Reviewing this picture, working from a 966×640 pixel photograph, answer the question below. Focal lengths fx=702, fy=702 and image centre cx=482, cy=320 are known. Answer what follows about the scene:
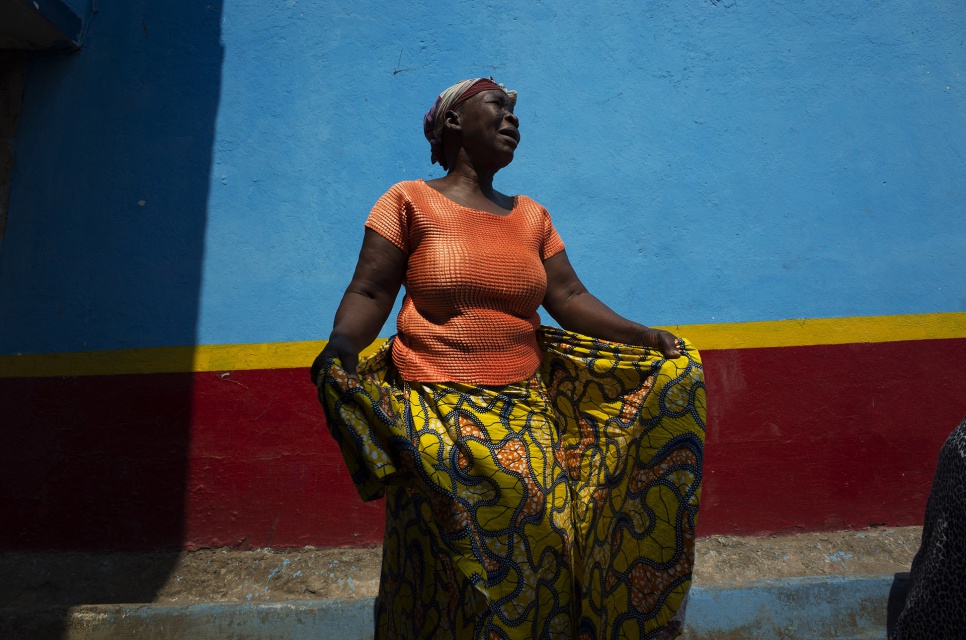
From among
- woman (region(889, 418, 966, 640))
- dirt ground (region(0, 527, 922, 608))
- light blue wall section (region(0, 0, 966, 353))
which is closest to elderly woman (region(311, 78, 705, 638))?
woman (region(889, 418, 966, 640))

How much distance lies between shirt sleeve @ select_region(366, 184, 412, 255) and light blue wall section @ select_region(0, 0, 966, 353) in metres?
1.54

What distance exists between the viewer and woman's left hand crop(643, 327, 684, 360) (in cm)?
192

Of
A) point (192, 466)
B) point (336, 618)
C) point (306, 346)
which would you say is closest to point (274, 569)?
point (336, 618)

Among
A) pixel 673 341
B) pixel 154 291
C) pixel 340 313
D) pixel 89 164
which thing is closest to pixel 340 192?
pixel 154 291

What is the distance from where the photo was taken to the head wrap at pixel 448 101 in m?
2.08

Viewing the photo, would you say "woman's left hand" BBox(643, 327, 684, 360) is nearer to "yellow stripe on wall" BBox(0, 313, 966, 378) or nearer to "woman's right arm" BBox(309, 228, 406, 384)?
"woman's right arm" BBox(309, 228, 406, 384)

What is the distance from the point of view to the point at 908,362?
3.41m

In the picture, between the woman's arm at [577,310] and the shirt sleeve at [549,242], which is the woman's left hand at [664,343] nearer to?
the woman's arm at [577,310]

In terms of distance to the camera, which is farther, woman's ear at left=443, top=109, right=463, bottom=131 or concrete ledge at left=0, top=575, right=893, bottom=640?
concrete ledge at left=0, top=575, right=893, bottom=640

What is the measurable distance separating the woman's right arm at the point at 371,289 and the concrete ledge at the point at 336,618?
1.59 meters

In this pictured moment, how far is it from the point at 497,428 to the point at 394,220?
2.08ft

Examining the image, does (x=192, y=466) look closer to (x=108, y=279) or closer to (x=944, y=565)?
(x=108, y=279)

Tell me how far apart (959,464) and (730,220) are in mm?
2507

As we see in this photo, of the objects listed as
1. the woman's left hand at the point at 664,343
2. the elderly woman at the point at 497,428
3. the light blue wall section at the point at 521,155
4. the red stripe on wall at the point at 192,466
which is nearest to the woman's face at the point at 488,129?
the elderly woman at the point at 497,428
